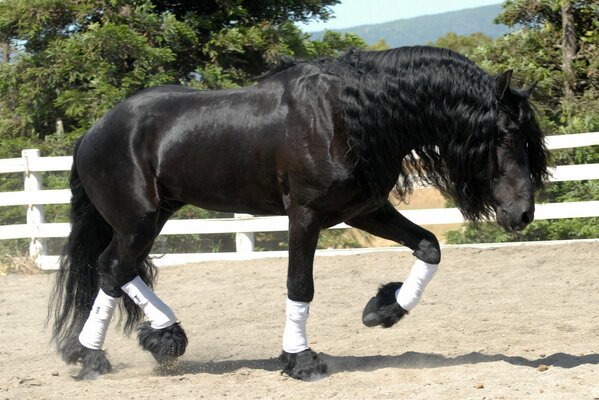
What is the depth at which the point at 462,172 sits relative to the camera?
4.53 m

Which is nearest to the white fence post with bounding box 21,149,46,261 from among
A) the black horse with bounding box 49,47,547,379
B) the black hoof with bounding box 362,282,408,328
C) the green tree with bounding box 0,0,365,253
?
the green tree with bounding box 0,0,365,253

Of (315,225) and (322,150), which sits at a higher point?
(322,150)

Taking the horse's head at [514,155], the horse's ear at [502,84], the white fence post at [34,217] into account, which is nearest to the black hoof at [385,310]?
the horse's head at [514,155]

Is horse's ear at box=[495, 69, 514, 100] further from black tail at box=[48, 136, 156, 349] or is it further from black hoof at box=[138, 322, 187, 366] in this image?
black tail at box=[48, 136, 156, 349]

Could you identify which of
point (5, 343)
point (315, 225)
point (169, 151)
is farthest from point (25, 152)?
point (315, 225)

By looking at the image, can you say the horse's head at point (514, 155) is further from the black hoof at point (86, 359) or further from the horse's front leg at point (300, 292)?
the black hoof at point (86, 359)

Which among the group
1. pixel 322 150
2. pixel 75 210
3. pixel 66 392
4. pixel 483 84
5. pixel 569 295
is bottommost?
pixel 569 295

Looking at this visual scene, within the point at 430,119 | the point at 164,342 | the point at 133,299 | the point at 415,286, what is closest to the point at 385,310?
the point at 415,286

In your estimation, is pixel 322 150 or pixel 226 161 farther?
pixel 226 161

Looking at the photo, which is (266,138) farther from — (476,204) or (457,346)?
(457,346)

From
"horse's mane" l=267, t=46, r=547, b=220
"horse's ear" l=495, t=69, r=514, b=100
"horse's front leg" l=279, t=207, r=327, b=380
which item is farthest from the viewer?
"horse's front leg" l=279, t=207, r=327, b=380

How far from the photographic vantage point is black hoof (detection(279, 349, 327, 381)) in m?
4.74

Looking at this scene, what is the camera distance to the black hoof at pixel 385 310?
486 cm

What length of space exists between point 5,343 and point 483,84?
13.7 feet
